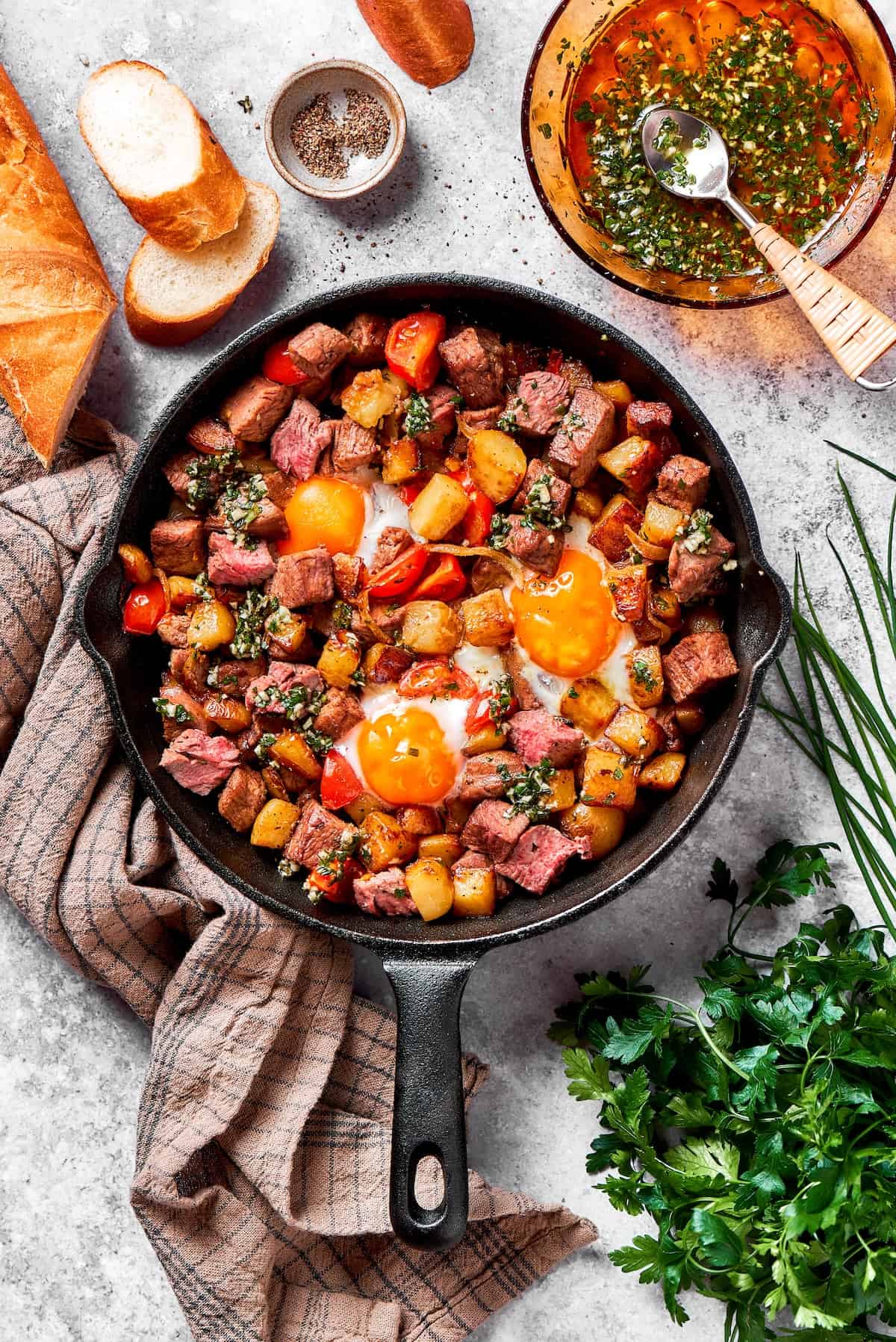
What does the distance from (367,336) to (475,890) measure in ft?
6.19

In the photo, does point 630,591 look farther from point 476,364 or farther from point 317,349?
point 317,349

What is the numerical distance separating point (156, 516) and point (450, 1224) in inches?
98.2

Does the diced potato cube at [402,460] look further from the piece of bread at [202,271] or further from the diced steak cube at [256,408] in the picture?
the piece of bread at [202,271]

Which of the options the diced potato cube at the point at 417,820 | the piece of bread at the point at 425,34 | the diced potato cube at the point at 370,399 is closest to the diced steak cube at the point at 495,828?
the diced potato cube at the point at 417,820

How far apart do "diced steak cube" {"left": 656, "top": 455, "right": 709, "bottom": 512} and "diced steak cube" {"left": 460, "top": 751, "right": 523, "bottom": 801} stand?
990 millimetres

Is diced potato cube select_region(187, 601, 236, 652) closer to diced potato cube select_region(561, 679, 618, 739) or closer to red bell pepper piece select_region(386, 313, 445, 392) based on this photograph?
red bell pepper piece select_region(386, 313, 445, 392)

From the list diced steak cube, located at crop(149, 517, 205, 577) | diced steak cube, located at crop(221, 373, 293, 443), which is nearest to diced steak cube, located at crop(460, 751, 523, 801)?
diced steak cube, located at crop(149, 517, 205, 577)

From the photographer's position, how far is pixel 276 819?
3.94m

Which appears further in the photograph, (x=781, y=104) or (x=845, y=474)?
(x=845, y=474)

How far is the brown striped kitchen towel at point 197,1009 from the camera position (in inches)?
157

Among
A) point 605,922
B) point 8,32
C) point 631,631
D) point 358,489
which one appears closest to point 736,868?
point 605,922

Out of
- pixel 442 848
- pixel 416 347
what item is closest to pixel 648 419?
pixel 416 347

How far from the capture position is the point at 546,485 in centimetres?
379

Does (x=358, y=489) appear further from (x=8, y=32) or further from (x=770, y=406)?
(x=8, y=32)
